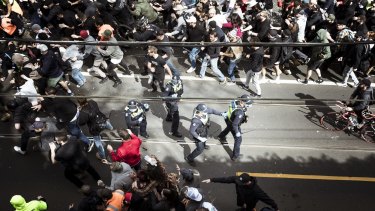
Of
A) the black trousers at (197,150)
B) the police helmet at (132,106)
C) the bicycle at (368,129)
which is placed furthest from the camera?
the bicycle at (368,129)

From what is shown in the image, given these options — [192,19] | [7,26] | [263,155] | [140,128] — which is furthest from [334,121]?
[7,26]

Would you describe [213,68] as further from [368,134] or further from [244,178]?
[244,178]

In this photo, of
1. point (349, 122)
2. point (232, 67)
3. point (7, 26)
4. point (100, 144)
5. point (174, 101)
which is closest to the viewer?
point (100, 144)

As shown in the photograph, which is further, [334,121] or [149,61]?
[149,61]

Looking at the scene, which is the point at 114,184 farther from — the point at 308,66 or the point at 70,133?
the point at 308,66

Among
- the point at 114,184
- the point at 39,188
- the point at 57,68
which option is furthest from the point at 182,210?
the point at 57,68

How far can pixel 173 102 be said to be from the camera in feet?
31.4

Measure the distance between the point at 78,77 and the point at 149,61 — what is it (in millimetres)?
1899

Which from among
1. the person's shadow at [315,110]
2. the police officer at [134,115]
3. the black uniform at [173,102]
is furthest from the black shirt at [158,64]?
the person's shadow at [315,110]

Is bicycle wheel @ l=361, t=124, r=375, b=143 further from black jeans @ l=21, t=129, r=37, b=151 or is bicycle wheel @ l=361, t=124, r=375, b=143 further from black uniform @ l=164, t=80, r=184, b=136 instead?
black jeans @ l=21, t=129, r=37, b=151

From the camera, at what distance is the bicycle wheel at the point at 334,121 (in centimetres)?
1041

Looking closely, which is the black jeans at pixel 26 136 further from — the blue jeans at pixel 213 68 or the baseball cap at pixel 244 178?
the blue jeans at pixel 213 68

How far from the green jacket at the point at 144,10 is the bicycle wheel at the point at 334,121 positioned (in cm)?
534

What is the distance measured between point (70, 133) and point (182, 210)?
3165 millimetres
